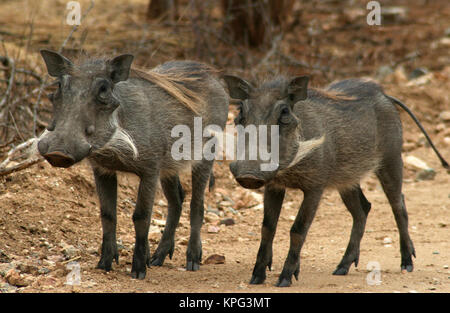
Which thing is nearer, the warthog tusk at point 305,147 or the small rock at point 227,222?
the warthog tusk at point 305,147

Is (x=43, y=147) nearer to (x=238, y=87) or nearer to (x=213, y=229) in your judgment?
(x=238, y=87)

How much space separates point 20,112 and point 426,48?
6638mm

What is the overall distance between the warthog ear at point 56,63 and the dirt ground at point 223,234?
83 cm

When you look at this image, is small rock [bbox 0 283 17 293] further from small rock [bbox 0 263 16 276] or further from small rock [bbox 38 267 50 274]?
A: small rock [bbox 38 267 50 274]

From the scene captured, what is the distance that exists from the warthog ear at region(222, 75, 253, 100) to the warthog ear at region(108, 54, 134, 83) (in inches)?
23.1

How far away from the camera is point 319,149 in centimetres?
441

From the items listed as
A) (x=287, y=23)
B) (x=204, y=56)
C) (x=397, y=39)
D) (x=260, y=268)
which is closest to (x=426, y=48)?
(x=397, y=39)

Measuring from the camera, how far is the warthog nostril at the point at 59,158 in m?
3.72

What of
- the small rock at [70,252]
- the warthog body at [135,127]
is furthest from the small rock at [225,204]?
→ the small rock at [70,252]

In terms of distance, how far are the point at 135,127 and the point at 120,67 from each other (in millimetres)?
403

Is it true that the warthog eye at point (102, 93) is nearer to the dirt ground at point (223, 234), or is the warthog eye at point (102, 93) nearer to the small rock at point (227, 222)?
the dirt ground at point (223, 234)

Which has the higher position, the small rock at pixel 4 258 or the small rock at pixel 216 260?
the small rock at pixel 4 258

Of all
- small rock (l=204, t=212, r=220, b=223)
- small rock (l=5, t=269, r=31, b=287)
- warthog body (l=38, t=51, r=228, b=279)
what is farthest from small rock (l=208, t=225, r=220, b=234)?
small rock (l=5, t=269, r=31, b=287)

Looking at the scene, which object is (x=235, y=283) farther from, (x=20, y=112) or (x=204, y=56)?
(x=204, y=56)
